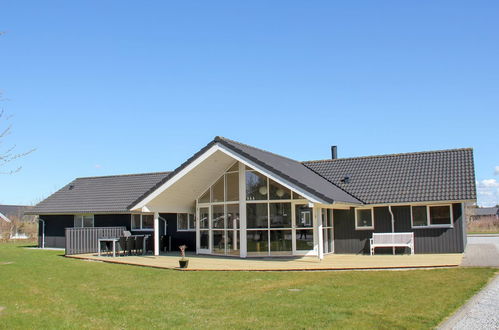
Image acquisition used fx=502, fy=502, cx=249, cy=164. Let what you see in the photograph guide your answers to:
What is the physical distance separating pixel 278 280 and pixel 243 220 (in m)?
6.43

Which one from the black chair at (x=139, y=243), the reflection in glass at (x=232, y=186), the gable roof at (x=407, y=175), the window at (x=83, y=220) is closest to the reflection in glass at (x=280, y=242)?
the reflection in glass at (x=232, y=186)

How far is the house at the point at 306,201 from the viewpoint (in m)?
18.9

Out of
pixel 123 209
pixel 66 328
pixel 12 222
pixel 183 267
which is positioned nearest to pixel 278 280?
pixel 183 267

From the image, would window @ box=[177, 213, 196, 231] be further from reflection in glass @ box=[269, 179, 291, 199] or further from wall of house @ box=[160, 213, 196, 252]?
reflection in glass @ box=[269, 179, 291, 199]

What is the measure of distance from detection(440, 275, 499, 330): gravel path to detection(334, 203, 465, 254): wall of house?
9626 mm

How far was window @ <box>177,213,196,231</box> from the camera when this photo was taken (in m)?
24.1

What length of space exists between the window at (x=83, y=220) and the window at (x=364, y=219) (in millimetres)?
15429

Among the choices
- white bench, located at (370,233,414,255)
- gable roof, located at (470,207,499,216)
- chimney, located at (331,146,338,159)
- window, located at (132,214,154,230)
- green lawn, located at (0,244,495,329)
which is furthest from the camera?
gable roof, located at (470,207,499,216)

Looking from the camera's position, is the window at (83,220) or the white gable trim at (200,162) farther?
the window at (83,220)

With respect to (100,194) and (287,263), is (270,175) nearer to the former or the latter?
(287,263)

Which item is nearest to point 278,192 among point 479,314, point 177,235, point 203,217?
point 203,217

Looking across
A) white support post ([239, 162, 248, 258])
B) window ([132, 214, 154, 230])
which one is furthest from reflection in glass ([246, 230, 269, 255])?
window ([132, 214, 154, 230])

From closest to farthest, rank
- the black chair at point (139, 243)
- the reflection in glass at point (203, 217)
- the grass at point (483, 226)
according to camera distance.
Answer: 1. the reflection in glass at point (203, 217)
2. the black chair at point (139, 243)
3. the grass at point (483, 226)

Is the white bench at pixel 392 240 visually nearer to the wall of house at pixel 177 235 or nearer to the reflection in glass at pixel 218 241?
the reflection in glass at pixel 218 241
